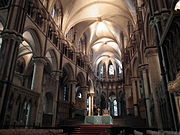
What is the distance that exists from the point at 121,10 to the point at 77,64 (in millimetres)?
9744

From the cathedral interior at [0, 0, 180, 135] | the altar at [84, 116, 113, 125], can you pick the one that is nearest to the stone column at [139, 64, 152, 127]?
the cathedral interior at [0, 0, 180, 135]

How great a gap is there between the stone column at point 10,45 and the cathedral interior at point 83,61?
0.05m

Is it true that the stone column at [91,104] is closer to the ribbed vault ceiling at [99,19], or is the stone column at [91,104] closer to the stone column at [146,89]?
the ribbed vault ceiling at [99,19]

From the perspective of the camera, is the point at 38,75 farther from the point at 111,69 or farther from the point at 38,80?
the point at 111,69

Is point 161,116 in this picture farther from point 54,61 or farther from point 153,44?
point 54,61

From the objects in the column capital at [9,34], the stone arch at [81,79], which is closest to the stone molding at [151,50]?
the column capital at [9,34]

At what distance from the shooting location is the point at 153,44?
13.1m

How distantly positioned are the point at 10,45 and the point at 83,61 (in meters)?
16.0

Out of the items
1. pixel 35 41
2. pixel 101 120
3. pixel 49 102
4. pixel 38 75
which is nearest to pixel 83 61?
pixel 49 102

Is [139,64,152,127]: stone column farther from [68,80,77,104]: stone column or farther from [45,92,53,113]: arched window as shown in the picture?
[45,92,53,113]: arched window

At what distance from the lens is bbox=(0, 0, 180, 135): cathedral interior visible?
9039mm

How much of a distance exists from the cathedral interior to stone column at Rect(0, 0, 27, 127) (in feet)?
0.18

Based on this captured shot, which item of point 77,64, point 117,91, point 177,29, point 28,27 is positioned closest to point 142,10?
point 177,29

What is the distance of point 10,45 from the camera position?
10.7 meters
